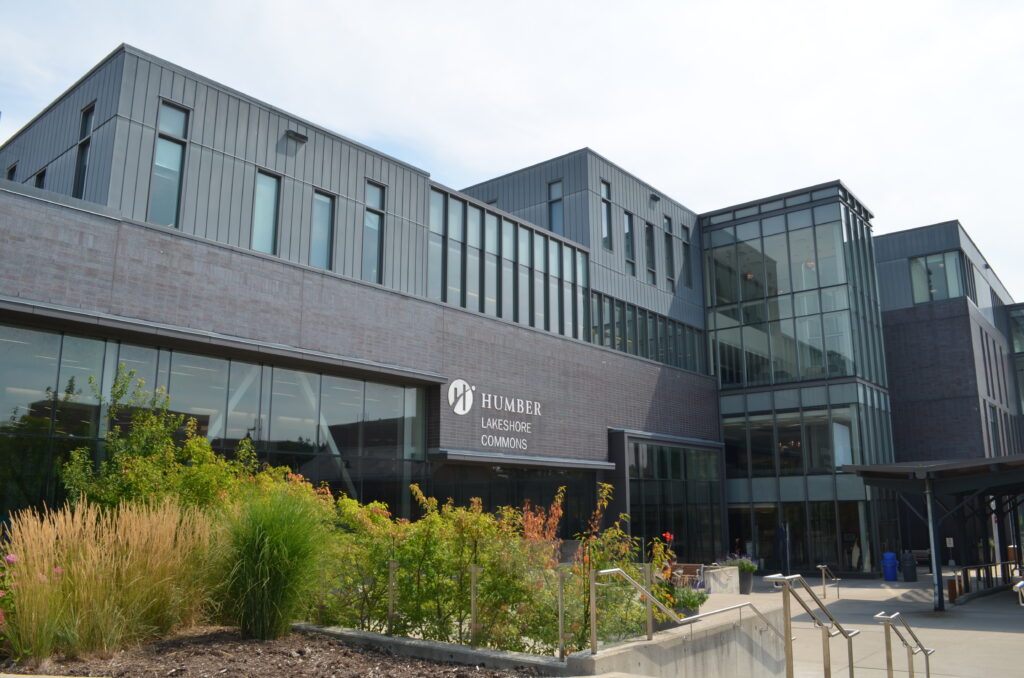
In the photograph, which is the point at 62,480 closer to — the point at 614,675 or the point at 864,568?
the point at 614,675

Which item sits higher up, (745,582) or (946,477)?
(946,477)

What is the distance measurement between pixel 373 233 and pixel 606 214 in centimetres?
1197

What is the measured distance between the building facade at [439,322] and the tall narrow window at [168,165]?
49 mm

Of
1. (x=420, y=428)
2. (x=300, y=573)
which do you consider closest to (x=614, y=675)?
(x=300, y=573)

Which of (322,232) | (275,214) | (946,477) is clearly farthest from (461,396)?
(946,477)

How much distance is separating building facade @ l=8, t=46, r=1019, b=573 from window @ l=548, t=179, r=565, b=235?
3.6 inches

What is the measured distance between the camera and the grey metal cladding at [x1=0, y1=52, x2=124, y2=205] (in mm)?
16219

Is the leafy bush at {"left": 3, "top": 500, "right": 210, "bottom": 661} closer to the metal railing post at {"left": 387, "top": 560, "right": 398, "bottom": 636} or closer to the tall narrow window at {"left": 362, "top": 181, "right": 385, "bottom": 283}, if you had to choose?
the metal railing post at {"left": 387, "top": 560, "right": 398, "bottom": 636}

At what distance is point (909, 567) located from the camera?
27031 mm

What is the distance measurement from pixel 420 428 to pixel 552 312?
7.65 metres

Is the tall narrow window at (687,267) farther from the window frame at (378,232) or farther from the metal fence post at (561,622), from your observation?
the metal fence post at (561,622)

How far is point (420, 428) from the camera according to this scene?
20.8m

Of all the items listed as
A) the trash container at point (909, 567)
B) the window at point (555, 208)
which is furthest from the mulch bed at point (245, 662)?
the trash container at point (909, 567)

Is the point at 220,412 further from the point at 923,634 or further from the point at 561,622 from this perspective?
the point at 923,634
